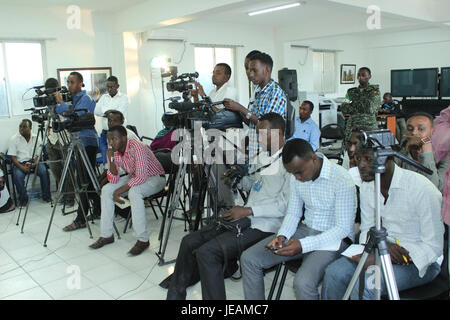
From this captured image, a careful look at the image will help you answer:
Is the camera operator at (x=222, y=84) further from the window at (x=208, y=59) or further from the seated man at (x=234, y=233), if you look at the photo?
the window at (x=208, y=59)

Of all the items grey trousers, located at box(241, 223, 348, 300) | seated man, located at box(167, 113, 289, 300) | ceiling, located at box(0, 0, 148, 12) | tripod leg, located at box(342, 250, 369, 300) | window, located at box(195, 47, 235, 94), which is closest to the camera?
tripod leg, located at box(342, 250, 369, 300)

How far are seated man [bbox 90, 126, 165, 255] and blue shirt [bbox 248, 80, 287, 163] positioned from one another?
1.16 m

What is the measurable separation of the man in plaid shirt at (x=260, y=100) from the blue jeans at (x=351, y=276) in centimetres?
105

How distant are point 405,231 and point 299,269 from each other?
0.53 metres

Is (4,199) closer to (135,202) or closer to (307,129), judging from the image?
(135,202)

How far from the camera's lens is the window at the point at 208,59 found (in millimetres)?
8312

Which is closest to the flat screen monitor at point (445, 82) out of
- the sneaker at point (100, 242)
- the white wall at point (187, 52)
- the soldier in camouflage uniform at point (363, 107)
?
the white wall at point (187, 52)

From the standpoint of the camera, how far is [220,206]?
3.08 metres

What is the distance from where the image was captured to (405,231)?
196cm

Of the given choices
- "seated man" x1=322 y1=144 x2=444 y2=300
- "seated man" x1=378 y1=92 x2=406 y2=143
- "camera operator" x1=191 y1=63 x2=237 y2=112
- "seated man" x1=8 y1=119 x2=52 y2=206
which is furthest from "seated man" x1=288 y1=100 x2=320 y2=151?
"seated man" x1=8 y1=119 x2=52 y2=206

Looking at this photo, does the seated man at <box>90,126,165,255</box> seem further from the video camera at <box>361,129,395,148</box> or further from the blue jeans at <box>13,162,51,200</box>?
the video camera at <box>361,129,395,148</box>

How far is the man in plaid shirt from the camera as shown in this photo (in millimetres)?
2857

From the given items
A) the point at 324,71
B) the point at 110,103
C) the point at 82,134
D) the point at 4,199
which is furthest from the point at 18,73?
the point at 324,71
